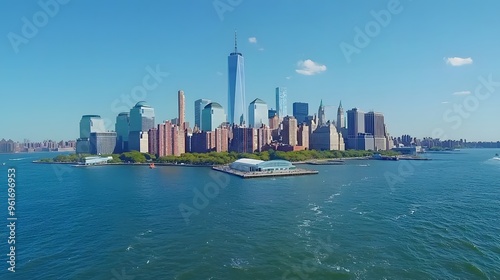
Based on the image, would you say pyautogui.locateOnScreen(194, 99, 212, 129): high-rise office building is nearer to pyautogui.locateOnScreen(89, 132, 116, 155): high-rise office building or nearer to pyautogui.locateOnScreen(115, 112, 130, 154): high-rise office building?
pyautogui.locateOnScreen(115, 112, 130, 154): high-rise office building

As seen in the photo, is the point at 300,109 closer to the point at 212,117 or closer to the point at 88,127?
the point at 212,117

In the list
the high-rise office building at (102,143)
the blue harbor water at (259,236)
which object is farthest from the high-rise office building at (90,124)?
the blue harbor water at (259,236)

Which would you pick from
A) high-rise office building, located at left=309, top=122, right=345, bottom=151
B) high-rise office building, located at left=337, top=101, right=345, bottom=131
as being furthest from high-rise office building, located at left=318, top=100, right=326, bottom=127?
high-rise office building, located at left=309, top=122, right=345, bottom=151

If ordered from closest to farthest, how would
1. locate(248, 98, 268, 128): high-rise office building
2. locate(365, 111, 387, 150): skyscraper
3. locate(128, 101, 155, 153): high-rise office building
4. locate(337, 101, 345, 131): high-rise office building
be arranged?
locate(128, 101, 155, 153): high-rise office building < locate(365, 111, 387, 150): skyscraper < locate(337, 101, 345, 131): high-rise office building < locate(248, 98, 268, 128): high-rise office building

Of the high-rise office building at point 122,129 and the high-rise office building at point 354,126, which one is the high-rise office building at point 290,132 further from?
the high-rise office building at point 122,129

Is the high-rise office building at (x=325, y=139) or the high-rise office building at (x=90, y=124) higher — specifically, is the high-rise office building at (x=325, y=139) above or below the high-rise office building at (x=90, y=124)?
below

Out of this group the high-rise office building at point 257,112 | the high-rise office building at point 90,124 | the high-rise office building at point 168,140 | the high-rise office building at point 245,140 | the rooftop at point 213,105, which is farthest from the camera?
the high-rise office building at point 257,112
